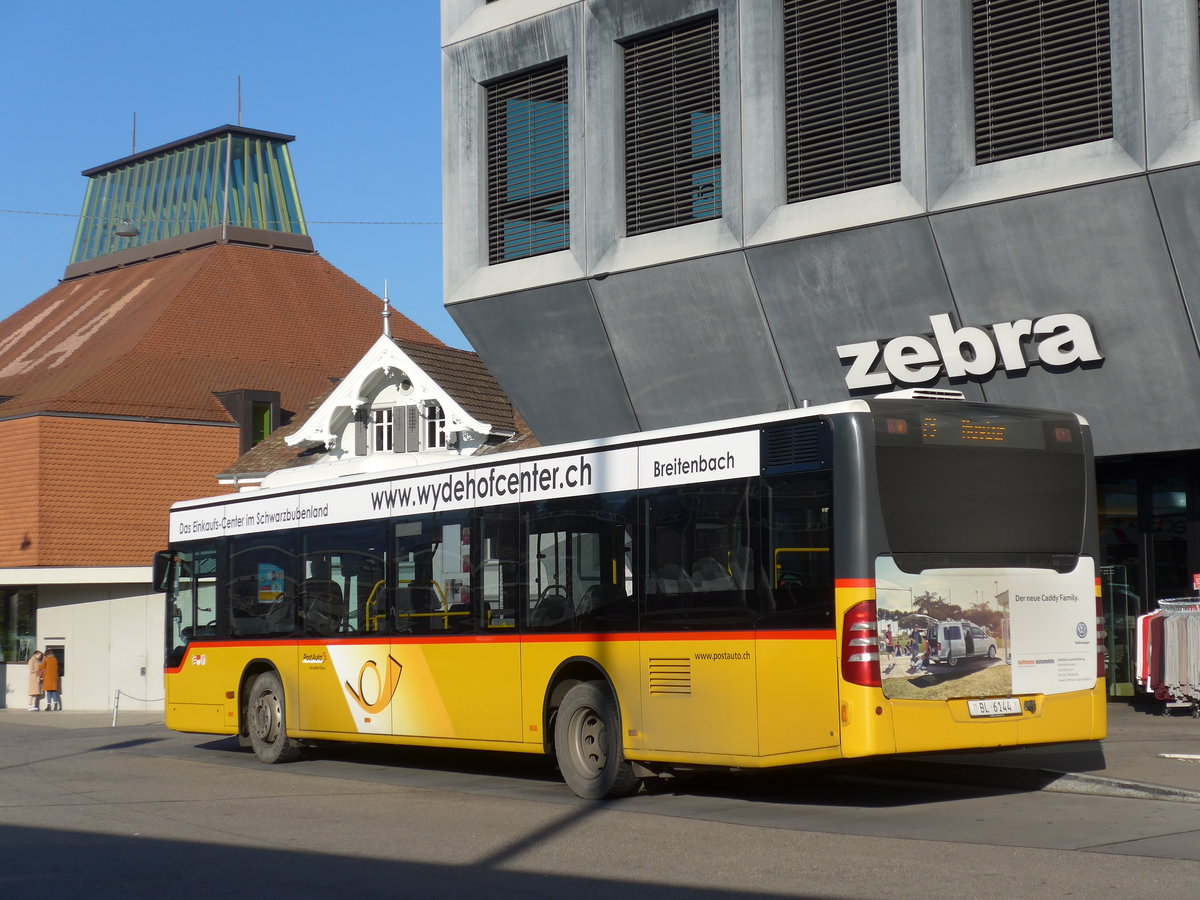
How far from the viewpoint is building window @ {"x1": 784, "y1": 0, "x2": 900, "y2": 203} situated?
742 inches

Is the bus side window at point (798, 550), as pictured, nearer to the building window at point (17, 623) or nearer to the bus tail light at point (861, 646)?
the bus tail light at point (861, 646)

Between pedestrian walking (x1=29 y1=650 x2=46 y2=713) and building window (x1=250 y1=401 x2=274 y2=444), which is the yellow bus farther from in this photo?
building window (x1=250 y1=401 x2=274 y2=444)

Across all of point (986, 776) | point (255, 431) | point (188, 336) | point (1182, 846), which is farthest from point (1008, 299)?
point (188, 336)

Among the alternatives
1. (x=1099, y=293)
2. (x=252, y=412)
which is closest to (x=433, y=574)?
(x=1099, y=293)

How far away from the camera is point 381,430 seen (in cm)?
4359

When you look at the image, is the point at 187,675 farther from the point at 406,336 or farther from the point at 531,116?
the point at 406,336

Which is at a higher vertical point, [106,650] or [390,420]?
[390,420]

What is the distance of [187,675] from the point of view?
1933cm

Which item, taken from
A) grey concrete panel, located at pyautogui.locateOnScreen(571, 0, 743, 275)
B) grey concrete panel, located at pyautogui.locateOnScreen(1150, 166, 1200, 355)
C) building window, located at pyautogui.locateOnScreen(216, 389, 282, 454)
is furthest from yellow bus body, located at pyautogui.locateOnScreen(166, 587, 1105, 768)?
building window, located at pyautogui.locateOnScreen(216, 389, 282, 454)

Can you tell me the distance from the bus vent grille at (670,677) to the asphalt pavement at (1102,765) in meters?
1.66

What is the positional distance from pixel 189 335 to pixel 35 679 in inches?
643

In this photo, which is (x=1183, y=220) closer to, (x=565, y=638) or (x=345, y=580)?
(x=565, y=638)

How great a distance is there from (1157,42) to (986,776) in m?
7.68

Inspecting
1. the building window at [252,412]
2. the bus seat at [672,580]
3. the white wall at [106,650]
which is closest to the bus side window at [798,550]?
the bus seat at [672,580]
